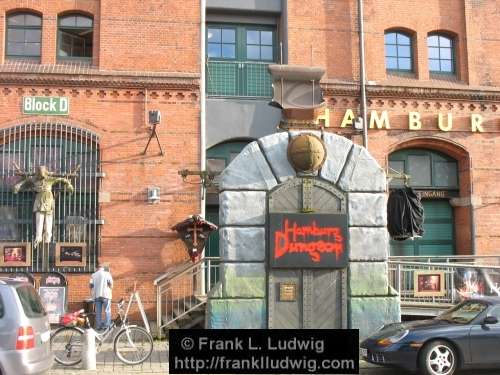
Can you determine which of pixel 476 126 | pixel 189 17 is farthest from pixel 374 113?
pixel 189 17

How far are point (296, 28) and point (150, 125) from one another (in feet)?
16.5

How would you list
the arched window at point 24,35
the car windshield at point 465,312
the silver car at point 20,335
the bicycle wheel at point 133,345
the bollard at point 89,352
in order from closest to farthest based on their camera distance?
the silver car at point 20,335 < the car windshield at point 465,312 < the bollard at point 89,352 < the bicycle wheel at point 133,345 < the arched window at point 24,35

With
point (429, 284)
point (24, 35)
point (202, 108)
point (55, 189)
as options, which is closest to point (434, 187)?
point (429, 284)

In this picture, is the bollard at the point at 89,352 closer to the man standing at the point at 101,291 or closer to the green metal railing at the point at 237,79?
the man standing at the point at 101,291

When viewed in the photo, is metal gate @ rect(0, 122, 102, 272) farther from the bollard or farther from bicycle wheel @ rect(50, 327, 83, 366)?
the bollard

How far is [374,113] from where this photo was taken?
18.0 metres

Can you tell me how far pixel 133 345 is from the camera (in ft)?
37.8

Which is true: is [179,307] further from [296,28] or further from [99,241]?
[296,28]

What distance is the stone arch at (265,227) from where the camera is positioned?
38.8 ft

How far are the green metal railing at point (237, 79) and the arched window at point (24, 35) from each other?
4.72m

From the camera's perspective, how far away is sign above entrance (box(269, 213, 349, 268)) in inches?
465

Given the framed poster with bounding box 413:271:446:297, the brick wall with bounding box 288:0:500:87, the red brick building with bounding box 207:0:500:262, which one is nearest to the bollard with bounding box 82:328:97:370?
the red brick building with bounding box 207:0:500:262
